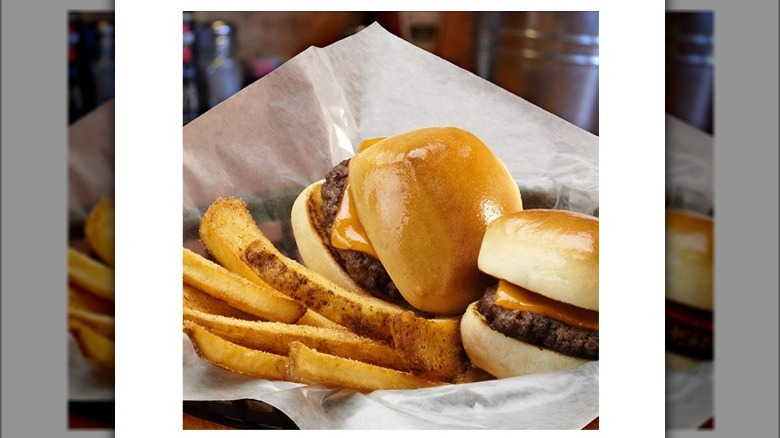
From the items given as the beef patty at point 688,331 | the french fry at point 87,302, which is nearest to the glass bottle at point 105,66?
the french fry at point 87,302

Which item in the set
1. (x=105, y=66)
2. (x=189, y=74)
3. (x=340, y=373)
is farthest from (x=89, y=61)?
(x=340, y=373)

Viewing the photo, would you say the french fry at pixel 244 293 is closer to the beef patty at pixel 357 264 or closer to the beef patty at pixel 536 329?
the beef patty at pixel 357 264

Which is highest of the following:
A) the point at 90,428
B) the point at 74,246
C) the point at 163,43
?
the point at 163,43

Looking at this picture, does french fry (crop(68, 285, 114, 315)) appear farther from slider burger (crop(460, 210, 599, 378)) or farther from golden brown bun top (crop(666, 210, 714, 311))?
golden brown bun top (crop(666, 210, 714, 311))

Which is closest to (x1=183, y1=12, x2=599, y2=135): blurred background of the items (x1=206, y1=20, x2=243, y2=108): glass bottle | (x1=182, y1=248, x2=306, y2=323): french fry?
(x1=206, y1=20, x2=243, y2=108): glass bottle

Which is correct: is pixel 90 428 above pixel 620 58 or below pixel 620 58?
below

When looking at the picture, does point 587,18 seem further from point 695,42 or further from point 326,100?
point 326,100

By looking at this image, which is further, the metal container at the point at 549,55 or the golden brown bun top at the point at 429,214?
the metal container at the point at 549,55

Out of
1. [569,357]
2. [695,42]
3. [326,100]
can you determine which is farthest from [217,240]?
[695,42]
